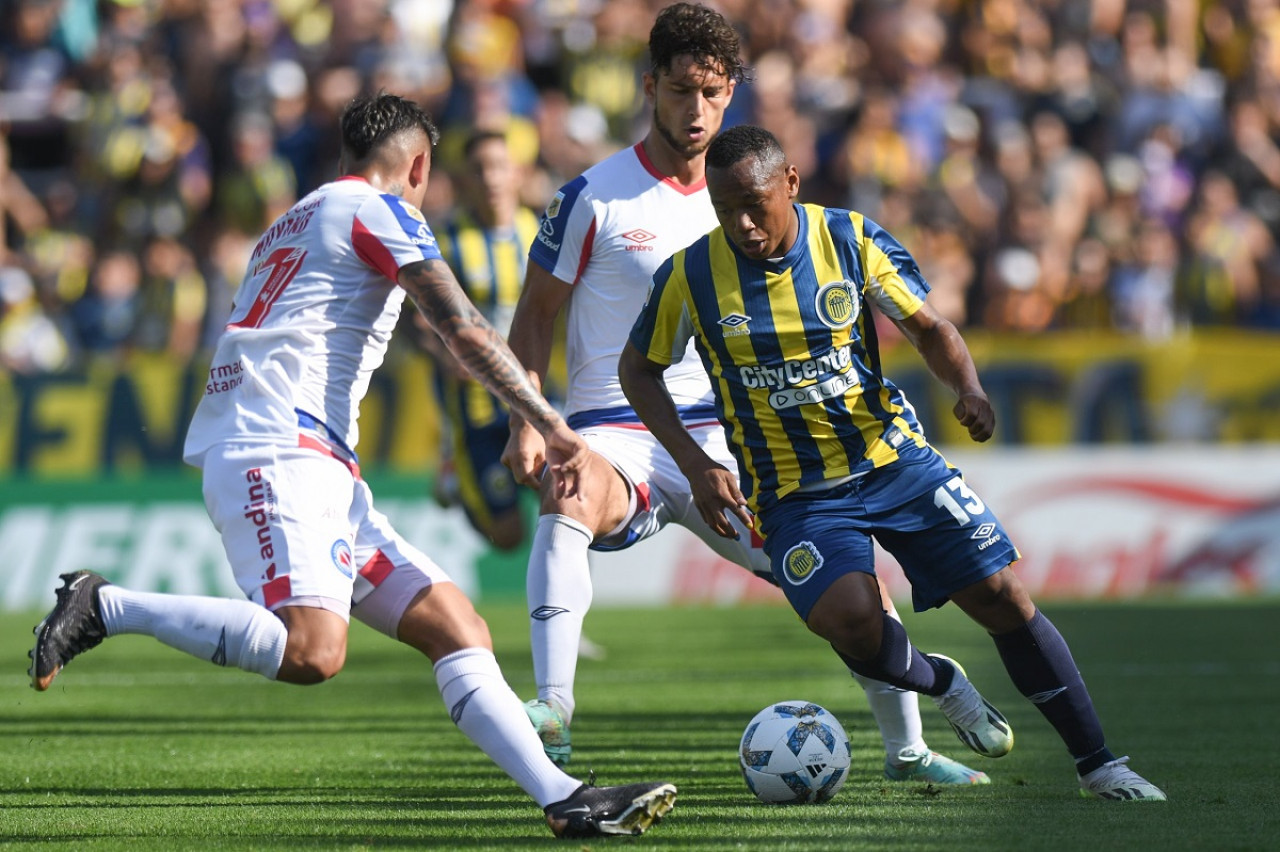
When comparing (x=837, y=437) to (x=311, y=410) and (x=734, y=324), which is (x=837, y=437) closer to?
(x=734, y=324)

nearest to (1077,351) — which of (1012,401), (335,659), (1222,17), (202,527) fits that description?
(1012,401)

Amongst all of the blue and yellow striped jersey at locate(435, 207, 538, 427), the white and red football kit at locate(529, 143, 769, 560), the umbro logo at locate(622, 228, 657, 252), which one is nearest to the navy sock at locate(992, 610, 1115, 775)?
the white and red football kit at locate(529, 143, 769, 560)

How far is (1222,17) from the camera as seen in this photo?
1797cm

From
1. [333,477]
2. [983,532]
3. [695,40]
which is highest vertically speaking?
[695,40]

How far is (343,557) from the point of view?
5.14 m

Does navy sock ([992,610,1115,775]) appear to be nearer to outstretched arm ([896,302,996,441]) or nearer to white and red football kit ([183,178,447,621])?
outstretched arm ([896,302,996,441])

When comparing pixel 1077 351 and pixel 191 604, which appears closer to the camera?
pixel 191 604

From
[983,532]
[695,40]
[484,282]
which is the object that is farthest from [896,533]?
[484,282]

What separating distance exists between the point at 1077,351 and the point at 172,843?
418 inches

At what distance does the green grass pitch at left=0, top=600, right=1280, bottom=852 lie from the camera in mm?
4949

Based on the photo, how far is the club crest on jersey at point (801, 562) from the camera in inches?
219

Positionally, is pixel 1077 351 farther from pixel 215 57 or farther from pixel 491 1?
pixel 215 57

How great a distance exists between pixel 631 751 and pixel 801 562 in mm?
1502

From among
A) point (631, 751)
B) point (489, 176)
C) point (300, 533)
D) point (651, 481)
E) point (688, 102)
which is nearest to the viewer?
point (300, 533)
